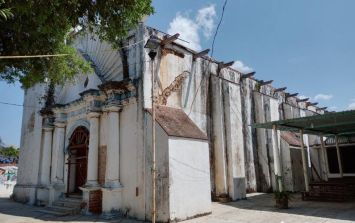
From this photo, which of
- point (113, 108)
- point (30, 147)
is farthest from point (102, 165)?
point (30, 147)

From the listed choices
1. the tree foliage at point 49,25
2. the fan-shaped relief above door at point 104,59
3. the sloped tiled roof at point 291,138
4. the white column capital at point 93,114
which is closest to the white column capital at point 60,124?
the white column capital at point 93,114

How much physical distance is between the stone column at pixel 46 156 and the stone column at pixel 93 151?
14.2 ft

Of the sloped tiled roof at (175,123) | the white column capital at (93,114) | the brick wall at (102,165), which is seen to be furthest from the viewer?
the white column capital at (93,114)

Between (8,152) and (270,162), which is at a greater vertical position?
(8,152)

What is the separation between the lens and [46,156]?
1520 cm

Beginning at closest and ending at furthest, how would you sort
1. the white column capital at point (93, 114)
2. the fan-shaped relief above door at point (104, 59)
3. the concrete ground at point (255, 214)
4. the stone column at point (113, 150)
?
the concrete ground at point (255, 214)
the stone column at point (113, 150)
the white column capital at point (93, 114)
the fan-shaped relief above door at point (104, 59)

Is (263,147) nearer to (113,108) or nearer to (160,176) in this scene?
(160,176)

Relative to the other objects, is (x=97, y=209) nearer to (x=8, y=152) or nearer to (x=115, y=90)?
(x=115, y=90)

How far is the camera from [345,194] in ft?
40.6

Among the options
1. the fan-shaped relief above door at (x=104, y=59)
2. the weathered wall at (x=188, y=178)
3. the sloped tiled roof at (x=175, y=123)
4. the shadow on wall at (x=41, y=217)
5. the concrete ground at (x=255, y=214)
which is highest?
the fan-shaped relief above door at (x=104, y=59)

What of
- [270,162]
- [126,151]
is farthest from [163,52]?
[270,162]

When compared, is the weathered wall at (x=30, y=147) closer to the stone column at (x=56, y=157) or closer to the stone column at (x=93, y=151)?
the stone column at (x=56, y=157)

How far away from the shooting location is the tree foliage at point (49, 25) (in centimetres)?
658

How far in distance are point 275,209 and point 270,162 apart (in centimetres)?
619
